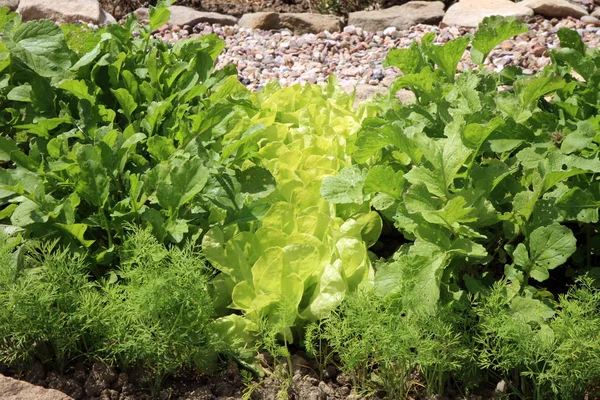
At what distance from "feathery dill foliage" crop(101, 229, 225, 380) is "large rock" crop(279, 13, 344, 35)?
4.33 meters

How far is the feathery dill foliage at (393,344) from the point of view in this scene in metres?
1.96

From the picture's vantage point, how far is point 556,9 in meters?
5.98

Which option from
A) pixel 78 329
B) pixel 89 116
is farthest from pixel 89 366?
pixel 89 116

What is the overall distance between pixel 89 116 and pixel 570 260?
1858 millimetres

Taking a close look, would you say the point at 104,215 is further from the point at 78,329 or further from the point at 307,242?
the point at 307,242

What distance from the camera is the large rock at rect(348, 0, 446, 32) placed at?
20.0ft

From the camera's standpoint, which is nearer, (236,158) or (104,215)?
(104,215)

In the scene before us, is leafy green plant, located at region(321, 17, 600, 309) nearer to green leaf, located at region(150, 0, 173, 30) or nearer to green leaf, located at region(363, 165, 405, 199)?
green leaf, located at region(363, 165, 405, 199)

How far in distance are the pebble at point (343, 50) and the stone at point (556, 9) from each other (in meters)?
0.09

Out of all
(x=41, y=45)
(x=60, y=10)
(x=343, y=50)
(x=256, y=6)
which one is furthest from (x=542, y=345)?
(x=256, y=6)

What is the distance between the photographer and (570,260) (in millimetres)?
2631

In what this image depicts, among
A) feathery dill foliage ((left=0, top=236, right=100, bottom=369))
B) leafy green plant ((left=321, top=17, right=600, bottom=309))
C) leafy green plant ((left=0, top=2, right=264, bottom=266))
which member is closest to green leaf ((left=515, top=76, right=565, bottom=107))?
leafy green plant ((left=321, top=17, right=600, bottom=309))

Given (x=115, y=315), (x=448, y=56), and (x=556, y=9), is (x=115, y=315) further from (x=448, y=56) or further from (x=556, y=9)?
(x=556, y=9)

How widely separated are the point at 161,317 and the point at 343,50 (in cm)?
392
